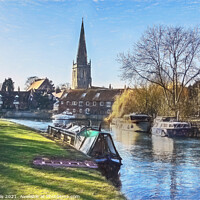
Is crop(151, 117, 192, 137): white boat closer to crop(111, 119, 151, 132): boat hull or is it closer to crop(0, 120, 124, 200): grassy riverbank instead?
crop(111, 119, 151, 132): boat hull

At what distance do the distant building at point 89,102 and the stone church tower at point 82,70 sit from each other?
42.4 m

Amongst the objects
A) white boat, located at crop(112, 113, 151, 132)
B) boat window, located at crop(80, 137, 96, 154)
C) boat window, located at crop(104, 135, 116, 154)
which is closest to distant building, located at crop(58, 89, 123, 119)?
white boat, located at crop(112, 113, 151, 132)

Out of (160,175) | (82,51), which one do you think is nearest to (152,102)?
(160,175)

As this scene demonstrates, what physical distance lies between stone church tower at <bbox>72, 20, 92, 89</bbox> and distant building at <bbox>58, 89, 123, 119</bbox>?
42442mm

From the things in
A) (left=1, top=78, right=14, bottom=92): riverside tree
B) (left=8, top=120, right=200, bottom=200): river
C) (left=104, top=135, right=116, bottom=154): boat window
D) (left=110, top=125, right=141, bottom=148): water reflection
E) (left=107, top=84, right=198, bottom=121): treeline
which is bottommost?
(left=8, top=120, right=200, bottom=200): river

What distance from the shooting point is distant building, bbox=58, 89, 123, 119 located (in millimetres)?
83938

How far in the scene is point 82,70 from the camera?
139 m

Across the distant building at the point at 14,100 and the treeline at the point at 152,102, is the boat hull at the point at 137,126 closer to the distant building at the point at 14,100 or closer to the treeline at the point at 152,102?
the treeline at the point at 152,102

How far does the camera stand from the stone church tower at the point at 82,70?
13725 cm

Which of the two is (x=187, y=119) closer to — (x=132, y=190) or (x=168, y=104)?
(x=168, y=104)

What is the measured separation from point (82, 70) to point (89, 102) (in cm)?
5327

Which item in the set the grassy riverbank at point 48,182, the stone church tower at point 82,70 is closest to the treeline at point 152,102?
the grassy riverbank at point 48,182

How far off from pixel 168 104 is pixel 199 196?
29374 mm

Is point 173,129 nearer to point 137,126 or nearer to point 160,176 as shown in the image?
point 137,126
